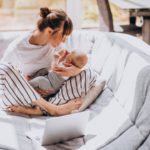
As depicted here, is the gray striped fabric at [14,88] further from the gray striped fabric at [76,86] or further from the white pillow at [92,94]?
the white pillow at [92,94]

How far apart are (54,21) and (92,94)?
1.53 feet

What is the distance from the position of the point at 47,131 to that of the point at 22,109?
1.36ft

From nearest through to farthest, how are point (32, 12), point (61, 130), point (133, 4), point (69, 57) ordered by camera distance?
point (61, 130) < point (69, 57) < point (133, 4) < point (32, 12)

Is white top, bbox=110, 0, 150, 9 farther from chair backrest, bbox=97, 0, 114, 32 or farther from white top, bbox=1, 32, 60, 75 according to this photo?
white top, bbox=1, 32, 60, 75

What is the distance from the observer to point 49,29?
7.43 feet

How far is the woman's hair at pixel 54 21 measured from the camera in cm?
226

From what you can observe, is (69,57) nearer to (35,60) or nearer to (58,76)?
(58,76)

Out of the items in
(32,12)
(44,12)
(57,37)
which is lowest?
(32,12)

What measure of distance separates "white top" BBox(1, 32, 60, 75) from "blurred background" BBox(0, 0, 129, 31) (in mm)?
1815

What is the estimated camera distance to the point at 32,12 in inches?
166

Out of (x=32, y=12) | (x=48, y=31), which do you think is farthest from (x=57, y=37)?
(x=32, y=12)

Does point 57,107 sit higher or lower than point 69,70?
lower

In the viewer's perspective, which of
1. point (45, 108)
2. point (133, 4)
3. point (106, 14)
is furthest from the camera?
point (106, 14)

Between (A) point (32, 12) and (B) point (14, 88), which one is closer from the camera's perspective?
(B) point (14, 88)
